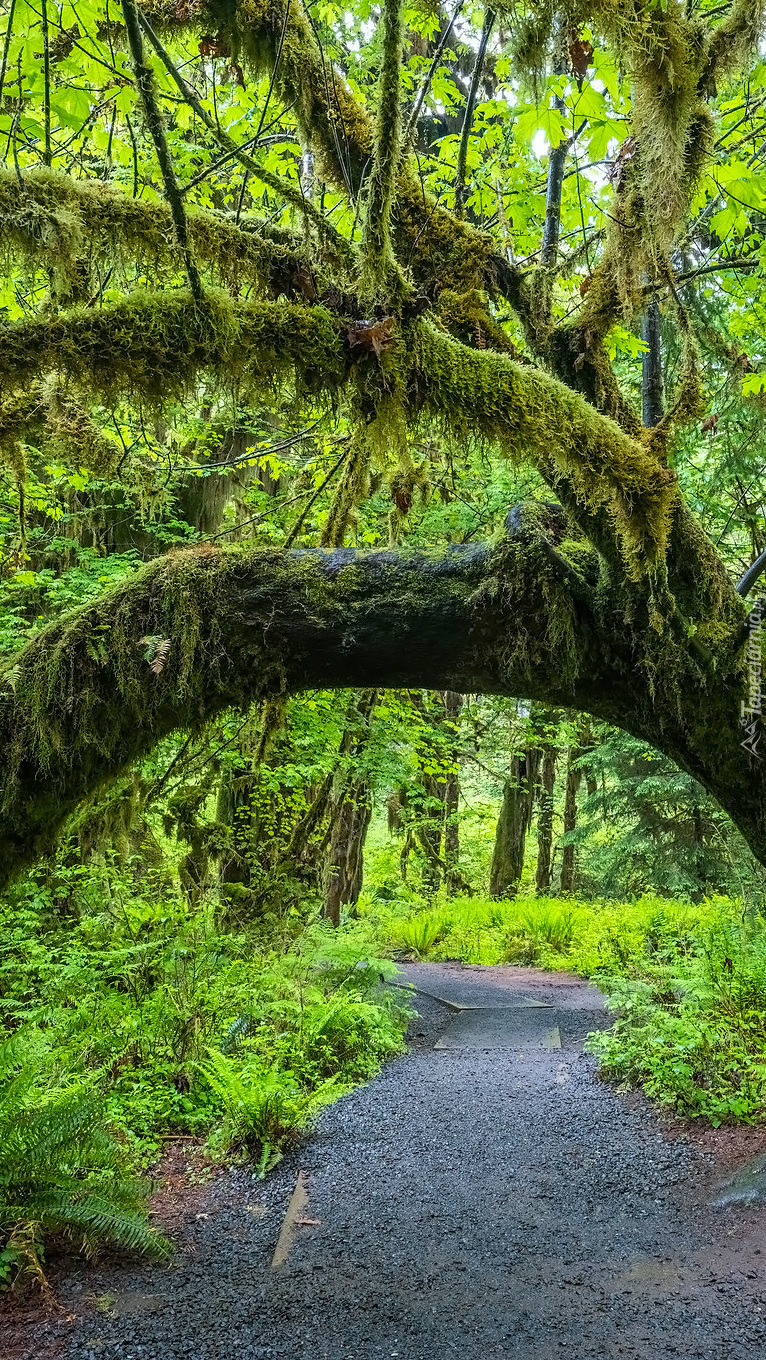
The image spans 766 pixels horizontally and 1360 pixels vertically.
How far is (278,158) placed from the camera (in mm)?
5820

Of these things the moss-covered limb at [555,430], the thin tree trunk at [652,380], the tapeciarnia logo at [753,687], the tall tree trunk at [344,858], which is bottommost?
the tall tree trunk at [344,858]

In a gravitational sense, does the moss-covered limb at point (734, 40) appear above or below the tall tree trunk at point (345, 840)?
above

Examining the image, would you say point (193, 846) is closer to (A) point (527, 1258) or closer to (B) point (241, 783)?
(B) point (241, 783)

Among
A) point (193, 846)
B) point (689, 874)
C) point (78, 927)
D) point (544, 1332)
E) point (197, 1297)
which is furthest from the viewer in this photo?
point (689, 874)

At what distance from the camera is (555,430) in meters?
3.36

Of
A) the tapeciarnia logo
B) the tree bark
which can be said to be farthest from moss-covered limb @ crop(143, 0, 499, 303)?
the tapeciarnia logo

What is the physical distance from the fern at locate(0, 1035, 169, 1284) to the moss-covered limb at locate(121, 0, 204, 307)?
3.78 meters

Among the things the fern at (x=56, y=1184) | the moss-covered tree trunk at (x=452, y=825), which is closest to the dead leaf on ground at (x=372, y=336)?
the fern at (x=56, y=1184)

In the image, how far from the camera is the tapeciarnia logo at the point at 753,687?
3686 mm

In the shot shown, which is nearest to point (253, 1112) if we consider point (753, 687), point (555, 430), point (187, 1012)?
point (187, 1012)

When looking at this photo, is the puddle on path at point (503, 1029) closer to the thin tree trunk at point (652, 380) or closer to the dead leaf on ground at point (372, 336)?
the thin tree trunk at point (652, 380)

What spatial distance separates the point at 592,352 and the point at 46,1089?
5.09 m

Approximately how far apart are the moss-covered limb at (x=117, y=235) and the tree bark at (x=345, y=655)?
124cm

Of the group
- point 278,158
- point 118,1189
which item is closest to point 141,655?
point 118,1189
